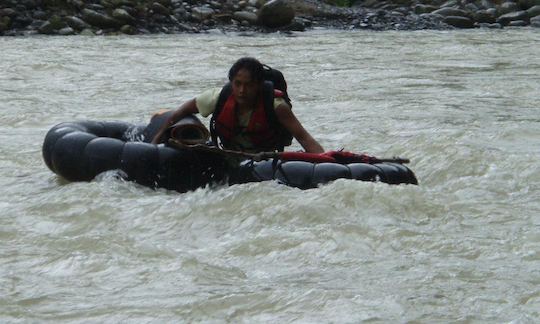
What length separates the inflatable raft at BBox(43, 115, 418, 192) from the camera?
6.29 m

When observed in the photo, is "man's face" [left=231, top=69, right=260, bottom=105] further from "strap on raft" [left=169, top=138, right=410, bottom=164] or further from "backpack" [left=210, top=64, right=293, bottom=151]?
"strap on raft" [left=169, top=138, right=410, bottom=164]

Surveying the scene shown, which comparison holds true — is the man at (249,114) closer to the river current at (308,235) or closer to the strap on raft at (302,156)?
the strap on raft at (302,156)

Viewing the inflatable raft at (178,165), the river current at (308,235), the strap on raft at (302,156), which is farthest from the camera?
the strap on raft at (302,156)

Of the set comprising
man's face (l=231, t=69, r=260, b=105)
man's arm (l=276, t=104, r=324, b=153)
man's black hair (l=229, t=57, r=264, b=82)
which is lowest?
man's arm (l=276, t=104, r=324, b=153)

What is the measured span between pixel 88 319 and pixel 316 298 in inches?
37.6

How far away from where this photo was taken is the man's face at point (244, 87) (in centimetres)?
662

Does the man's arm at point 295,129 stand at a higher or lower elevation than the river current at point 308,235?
higher

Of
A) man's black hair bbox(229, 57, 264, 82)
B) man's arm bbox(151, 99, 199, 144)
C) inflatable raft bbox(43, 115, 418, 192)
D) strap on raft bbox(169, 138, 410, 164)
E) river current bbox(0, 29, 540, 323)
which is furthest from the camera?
man's arm bbox(151, 99, 199, 144)

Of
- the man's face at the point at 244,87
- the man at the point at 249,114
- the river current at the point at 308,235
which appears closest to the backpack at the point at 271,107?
the man at the point at 249,114

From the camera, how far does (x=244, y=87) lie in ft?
21.8

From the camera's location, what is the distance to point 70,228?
19.5 feet

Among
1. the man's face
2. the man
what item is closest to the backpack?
the man

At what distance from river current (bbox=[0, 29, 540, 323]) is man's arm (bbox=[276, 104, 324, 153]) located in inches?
20.9

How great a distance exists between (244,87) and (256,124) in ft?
1.11
